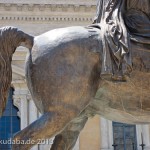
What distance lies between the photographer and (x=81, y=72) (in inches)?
116

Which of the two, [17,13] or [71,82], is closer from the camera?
[71,82]

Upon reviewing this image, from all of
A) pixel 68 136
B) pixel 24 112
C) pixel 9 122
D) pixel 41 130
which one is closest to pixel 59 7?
pixel 24 112

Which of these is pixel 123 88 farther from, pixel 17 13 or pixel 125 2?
pixel 17 13

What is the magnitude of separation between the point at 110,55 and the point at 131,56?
0.44ft

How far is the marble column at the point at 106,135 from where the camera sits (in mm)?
17217

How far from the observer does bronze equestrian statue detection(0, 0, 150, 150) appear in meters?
2.89

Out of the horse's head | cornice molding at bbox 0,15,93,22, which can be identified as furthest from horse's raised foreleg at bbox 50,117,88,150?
cornice molding at bbox 0,15,93,22

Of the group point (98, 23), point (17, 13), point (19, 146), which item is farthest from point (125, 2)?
point (17, 13)

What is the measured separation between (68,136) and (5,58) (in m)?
0.70

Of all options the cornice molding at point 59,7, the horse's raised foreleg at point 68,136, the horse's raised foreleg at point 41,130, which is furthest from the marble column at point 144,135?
the horse's raised foreleg at point 41,130

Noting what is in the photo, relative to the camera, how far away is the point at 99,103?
3154 mm

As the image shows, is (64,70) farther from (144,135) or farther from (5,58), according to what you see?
(144,135)

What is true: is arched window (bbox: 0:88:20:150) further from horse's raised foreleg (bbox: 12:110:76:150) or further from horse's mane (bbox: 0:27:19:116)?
horse's raised foreleg (bbox: 12:110:76:150)

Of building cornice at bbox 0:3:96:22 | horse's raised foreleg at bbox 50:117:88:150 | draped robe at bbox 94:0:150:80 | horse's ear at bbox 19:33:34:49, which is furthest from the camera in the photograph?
building cornice at bbox 0:3:96:22
